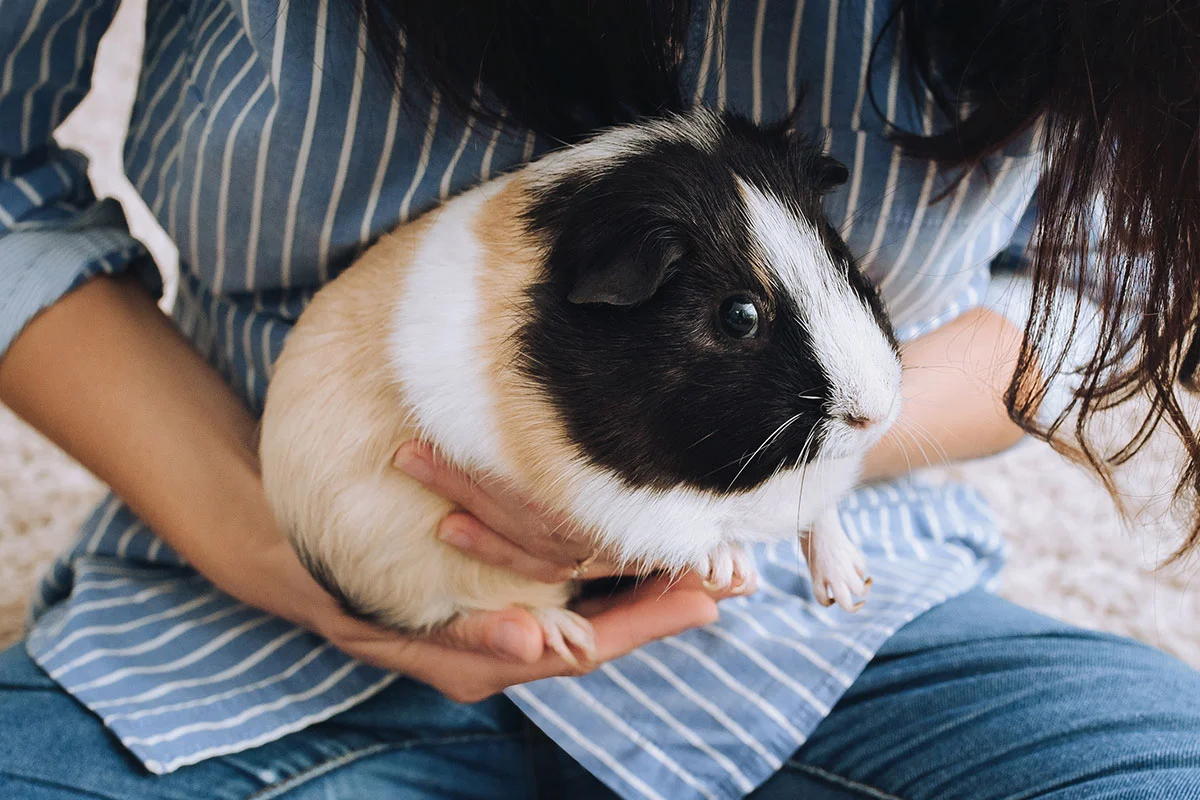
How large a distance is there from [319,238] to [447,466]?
26 centimetres

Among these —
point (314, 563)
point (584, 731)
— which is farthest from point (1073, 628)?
point (314, 563)

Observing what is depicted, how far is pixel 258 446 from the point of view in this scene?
3.29ft

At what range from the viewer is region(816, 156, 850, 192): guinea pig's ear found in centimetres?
73

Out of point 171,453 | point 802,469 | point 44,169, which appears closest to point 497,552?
point 802,469

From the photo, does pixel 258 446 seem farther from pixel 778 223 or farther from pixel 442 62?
pixel 778 223

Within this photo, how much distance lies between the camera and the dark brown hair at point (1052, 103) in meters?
0.63

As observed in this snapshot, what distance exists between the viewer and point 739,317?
0.65 m

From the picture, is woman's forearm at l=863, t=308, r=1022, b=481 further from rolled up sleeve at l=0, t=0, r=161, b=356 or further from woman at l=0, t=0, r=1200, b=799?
rolled up sleeve at l=0, t=0, r=161, b=356

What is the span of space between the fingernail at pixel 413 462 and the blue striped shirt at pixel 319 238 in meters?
0.23

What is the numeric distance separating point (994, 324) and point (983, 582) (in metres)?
0.30

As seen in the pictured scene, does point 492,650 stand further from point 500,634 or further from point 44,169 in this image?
point 44,169

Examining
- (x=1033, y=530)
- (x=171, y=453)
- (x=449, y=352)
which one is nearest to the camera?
(x=449, y=352)

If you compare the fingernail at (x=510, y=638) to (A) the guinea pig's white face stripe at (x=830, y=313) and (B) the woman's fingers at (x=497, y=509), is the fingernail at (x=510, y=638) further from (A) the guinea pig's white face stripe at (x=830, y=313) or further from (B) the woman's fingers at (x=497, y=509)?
(A) the guinea pig's white face stripe at (x=830, y=313)

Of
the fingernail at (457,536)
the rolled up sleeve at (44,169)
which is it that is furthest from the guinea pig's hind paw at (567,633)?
the rolled up sleeve at (44,169)
